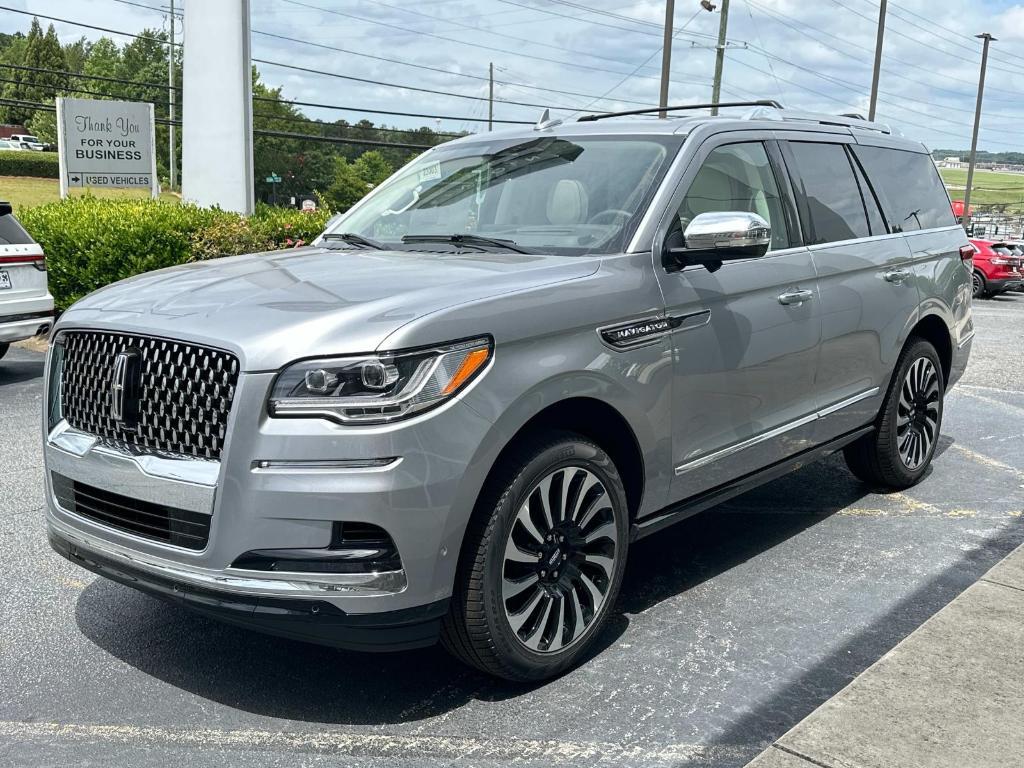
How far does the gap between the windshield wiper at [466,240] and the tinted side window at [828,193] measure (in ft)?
5.28

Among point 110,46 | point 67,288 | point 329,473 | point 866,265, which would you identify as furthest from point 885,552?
point 110,46

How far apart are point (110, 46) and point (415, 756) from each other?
126515mm

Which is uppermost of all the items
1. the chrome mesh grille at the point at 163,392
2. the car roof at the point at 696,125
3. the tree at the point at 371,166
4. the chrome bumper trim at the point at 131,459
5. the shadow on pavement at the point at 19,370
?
the tree at the point at 371,166

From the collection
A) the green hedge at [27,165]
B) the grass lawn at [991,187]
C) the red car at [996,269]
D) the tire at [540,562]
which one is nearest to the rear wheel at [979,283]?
the red car at [996,269]

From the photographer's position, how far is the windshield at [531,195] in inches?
168

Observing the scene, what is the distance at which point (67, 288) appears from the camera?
37.8 ft

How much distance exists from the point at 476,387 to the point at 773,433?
198cm

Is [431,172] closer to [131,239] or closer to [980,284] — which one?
[131,239]

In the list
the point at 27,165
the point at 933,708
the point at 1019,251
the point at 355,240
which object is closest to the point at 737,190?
the point at 355,240

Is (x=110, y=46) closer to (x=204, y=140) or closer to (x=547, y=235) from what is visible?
(x=204, y=140)

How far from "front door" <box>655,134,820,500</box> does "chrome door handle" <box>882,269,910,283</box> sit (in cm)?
85

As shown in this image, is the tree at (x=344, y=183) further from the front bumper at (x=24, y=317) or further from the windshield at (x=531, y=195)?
the windshield at (x=531, y=195)

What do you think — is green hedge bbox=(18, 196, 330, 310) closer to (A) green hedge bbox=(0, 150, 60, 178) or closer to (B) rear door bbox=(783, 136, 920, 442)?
(B) rear door bbox=(783, 136, 920, 442)

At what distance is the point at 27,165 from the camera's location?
253 ft
